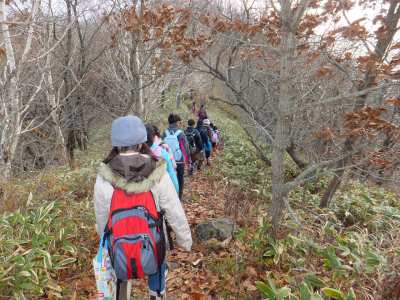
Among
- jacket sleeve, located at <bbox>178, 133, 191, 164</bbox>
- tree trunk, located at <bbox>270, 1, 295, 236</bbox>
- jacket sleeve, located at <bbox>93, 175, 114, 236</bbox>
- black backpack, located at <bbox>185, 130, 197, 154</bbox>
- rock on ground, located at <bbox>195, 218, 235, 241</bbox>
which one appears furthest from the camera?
black backpack, located at <bbox>185, 130, 197, 154</bbox>

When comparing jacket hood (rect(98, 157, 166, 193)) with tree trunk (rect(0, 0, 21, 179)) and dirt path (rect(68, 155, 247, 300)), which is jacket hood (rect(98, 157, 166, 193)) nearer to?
dirt path (rect(68, 155, 247, 300))

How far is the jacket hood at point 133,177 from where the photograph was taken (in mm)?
2198

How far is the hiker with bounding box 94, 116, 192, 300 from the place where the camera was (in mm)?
2168

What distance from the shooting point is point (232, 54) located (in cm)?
558

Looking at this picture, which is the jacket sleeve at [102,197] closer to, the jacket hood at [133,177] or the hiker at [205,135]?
the jacket hood at [133,177]

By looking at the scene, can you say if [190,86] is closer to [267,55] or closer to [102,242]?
[267,55]

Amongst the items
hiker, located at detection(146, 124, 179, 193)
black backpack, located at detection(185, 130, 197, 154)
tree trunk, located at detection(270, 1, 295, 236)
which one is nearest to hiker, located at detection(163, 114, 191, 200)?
hiker, located at detection(146, 124, 179, 193)

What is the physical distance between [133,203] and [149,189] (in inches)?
6.0

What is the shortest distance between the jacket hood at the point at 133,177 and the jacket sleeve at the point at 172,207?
7 cm

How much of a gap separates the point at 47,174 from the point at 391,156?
6.20m

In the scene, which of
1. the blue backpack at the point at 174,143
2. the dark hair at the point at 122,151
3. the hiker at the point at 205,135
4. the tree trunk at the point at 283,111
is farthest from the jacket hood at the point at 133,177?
the hiker at the point at 205,135

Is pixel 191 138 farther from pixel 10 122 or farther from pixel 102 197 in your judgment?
pixel 102 197

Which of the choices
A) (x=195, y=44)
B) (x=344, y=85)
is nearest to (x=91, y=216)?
(x=195, y=44)

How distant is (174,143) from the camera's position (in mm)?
5289
